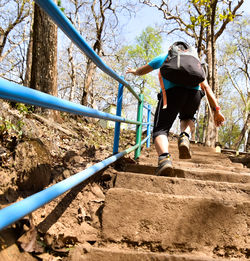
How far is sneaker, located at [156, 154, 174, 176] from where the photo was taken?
7.14ft

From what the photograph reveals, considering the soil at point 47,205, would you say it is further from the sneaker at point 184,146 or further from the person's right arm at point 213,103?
the person's right arm at point 213,103

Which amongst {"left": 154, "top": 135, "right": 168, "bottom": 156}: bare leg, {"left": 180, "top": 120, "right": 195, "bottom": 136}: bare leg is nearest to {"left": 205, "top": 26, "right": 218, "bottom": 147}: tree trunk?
{"left": 180, "top": 120, "right": 195, "bottom": 136}: bare leg

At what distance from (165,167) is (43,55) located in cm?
345

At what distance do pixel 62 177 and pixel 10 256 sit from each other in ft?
2.91

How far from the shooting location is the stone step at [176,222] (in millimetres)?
1391

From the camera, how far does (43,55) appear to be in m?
4.59

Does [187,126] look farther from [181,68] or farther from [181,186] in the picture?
[181,186]

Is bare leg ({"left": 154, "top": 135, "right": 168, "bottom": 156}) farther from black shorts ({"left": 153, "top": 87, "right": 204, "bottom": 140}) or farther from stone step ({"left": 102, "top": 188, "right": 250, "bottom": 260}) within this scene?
stone step ({"left": 102, "top": 188, "right": 250, "bottom": 260})

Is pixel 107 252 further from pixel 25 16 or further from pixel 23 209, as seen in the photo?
pixel 25 16

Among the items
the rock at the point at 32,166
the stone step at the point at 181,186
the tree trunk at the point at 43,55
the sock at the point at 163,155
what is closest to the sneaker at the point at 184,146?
the sock at the point at 163,155

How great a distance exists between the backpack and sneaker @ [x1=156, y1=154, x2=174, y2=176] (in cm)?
69

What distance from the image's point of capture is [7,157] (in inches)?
65.6

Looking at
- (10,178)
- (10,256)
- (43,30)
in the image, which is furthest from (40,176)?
(43,30)

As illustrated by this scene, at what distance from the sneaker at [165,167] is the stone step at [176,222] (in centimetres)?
66
